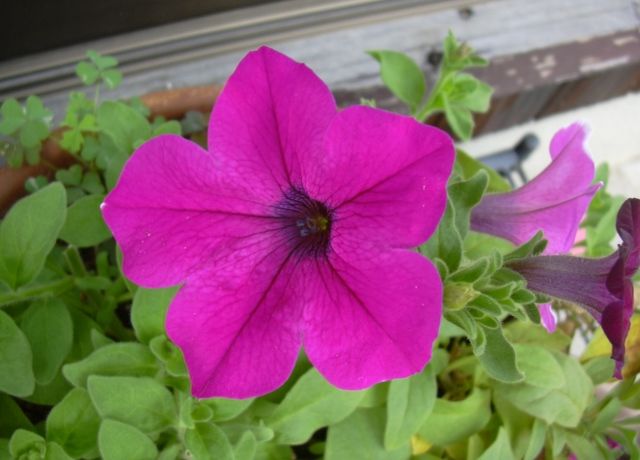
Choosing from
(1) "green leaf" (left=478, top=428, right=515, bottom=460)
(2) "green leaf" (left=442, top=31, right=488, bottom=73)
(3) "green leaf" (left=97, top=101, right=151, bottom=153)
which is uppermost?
(3) "green leaf" (left=97, top=101, right=151, bottom=153)

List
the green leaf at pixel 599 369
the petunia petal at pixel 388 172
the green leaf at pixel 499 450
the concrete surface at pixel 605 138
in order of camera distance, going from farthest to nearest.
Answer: the concrete surface at pixel 605 138
the green leaf at pixel 599 369
the green leaf at pixel 499 450
the petunia petal at pixel 388 172

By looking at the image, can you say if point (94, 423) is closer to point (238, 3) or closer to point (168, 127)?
point (168, 127)

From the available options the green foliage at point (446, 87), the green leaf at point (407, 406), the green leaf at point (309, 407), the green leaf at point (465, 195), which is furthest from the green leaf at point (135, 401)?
the green foliage at point (446, 87)

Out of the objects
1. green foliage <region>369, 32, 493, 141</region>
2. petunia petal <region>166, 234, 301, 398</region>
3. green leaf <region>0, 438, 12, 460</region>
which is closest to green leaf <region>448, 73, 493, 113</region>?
green foliage <region>369, 32, 493, 141</region>

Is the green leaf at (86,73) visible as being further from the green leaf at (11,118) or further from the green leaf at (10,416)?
the green leaf at (10,416)

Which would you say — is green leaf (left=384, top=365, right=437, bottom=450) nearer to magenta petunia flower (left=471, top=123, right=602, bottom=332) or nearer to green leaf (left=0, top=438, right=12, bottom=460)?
magenta petunia flower (left=471, top=123, right=602, bottom=332)

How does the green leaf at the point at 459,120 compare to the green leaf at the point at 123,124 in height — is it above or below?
below
